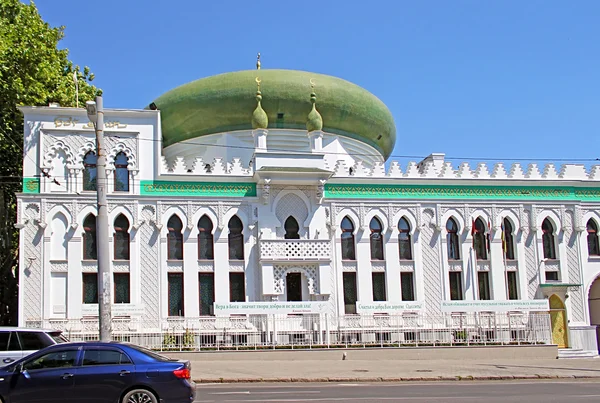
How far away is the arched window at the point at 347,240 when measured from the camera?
30.1 meters

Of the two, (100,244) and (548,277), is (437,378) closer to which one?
(100,244)

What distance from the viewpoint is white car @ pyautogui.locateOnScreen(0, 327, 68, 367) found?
14922mm

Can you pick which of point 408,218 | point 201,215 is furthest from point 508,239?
point 201,215

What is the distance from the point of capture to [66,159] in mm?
28125

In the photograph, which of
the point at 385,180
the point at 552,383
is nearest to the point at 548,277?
the point at 385,180

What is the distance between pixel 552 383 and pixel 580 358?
416 inches

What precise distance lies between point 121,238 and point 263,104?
9.11 metres

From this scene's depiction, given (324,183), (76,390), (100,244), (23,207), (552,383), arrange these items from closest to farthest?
(76,390), (100,244), (552,383), (23,207), (324,183)

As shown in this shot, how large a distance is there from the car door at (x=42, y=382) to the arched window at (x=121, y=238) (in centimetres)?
1670

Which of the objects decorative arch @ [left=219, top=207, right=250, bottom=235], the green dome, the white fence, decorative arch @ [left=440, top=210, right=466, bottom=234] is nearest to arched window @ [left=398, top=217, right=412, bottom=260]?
decorative arch @ [left=440, top=210, right=466, bottom=234]

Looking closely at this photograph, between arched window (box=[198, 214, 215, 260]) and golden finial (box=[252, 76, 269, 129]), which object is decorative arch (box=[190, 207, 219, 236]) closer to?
arched window (box=[198, 214, 215, 260])

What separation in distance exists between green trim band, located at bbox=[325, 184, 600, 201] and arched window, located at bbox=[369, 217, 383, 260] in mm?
1098

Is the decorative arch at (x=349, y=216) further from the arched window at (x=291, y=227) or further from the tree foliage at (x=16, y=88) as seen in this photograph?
the tree foliage at (x=16, y=88)

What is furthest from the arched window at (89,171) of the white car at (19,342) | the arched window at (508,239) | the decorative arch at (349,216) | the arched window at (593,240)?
the arched window at (593,240)
